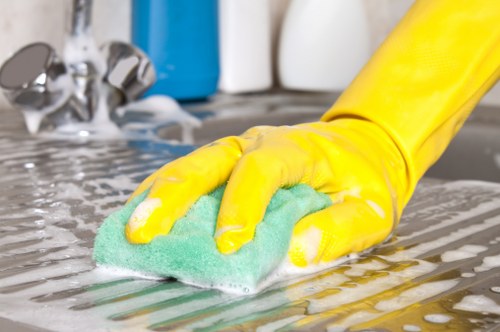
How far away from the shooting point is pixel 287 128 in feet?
2.17

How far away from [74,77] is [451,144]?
1.92ft

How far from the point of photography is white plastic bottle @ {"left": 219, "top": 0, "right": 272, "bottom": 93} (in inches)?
61.7

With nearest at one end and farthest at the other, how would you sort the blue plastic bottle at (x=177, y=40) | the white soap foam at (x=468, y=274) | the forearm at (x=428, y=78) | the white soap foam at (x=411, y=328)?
the white soap foam at (x=411, y=328), the white soap foam at (x=468, y=274), the forearm at (x=428, y=78), the blue plastic bottle at (x=177, y=40)

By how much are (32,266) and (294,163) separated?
7.4 inches

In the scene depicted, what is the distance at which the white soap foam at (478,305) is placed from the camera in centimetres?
53

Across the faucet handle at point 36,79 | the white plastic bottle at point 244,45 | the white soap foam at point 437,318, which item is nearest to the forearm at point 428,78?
the white soap foam at point 437,318

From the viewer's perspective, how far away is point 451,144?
4.54 ft

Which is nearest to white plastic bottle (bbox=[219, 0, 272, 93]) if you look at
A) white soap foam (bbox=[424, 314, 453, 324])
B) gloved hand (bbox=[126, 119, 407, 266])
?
gloved hand (bbox=[126, 119, 407, 266])

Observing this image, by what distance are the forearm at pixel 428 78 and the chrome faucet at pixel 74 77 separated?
455mm

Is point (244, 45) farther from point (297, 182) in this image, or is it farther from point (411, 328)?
point (411, 328)

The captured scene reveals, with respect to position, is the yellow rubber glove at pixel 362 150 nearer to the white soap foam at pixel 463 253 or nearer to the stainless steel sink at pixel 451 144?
the white soap foam at pixel 463 253

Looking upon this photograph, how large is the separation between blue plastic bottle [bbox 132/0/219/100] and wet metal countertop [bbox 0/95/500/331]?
23.3 inches

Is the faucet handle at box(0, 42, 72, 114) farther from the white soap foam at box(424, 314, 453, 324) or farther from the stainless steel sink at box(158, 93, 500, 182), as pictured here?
the white soap foam at box(424, 314, 453, 324)

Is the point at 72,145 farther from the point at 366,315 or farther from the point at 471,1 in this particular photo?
the point at 366,315
